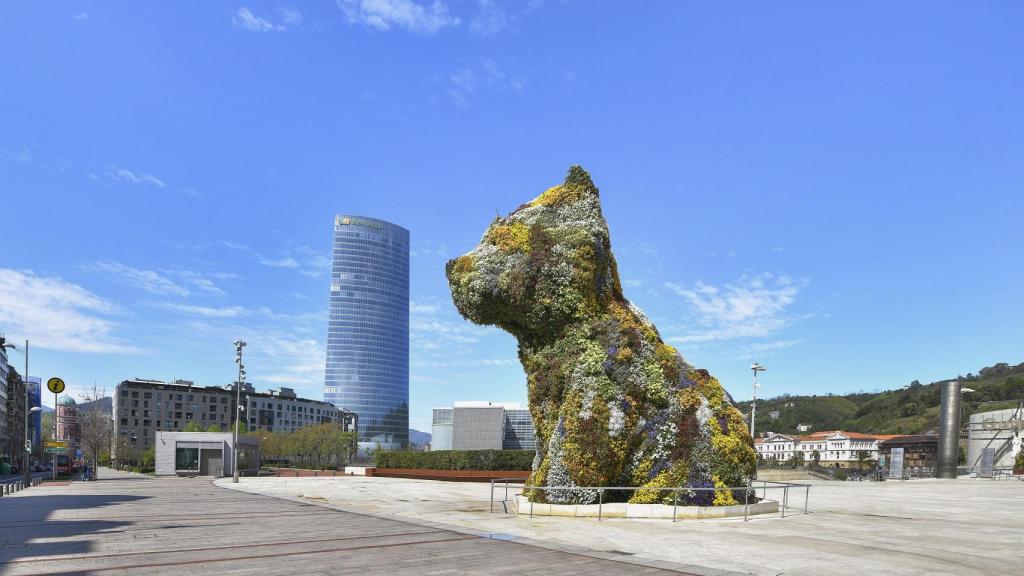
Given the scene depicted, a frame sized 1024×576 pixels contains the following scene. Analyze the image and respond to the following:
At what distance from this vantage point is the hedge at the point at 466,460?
35938 millimetres

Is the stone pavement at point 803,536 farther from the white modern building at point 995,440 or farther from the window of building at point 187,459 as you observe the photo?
the white modern building at point 995,440

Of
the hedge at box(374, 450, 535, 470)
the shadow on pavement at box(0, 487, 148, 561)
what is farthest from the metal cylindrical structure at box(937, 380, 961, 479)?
the shadow on pavement at box(0, 487, 148, 561)

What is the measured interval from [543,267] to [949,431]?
4865 centimetres

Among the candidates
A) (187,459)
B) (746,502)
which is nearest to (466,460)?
(187,459)

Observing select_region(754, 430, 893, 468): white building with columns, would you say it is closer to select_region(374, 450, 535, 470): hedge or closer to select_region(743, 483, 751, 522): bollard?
select_region(374, 450, 535, 470): hedge

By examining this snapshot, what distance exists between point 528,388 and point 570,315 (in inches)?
97.9

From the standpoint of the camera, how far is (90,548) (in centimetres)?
1093

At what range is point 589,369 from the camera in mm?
16531

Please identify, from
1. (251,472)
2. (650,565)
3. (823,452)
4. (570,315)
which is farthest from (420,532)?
(823,452)

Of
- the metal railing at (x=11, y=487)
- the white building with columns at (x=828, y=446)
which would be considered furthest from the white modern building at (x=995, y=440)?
the white building with columns at (x=828, y=446)

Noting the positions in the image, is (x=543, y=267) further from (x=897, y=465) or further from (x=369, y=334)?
(x=369, y=334)

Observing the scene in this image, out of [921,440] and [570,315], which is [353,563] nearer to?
[570,315]

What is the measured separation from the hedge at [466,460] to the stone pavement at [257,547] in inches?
748

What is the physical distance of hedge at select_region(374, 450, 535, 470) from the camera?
118 ft
